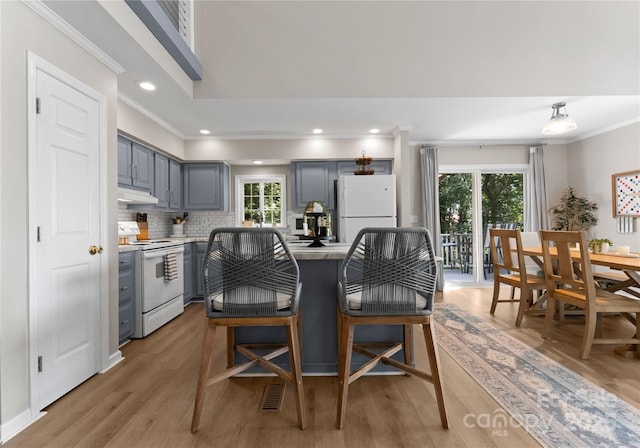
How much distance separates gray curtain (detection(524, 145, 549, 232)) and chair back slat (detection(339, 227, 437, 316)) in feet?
15.2

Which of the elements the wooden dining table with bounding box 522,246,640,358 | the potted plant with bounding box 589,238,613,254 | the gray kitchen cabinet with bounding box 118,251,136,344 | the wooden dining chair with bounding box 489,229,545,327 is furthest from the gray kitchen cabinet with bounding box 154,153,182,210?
the potted plant with bounding box 589,238,613,254

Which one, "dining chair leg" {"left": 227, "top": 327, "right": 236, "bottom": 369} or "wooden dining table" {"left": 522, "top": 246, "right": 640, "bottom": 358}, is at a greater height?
"wooden dining table" {"left": 522, "top": 246, "right": 640, "bottom": 358}

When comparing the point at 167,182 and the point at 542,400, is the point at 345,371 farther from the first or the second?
the point at 167,182

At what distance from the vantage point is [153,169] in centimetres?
421

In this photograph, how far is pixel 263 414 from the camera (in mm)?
1848

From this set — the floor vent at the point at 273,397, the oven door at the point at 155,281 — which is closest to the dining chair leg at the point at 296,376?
the floor vent at the point at 273,397

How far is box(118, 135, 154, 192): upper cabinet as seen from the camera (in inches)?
138

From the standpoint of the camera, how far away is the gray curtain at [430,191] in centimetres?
523

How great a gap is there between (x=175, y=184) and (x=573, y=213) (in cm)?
605

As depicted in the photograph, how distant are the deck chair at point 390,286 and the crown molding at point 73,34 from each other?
2.23 meters

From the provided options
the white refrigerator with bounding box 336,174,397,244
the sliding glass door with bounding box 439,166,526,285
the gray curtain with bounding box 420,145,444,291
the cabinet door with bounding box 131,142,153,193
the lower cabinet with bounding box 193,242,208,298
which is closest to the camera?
the cabinet door with bounding box 131,142,153,193

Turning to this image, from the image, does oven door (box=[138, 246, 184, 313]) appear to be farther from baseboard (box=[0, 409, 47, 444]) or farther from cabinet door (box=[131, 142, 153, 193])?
baseboard (box=[0, 409, 47, 444])

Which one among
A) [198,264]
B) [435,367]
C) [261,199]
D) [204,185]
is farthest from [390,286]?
[261,199]

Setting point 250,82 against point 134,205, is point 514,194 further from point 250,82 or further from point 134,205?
point 134,205
